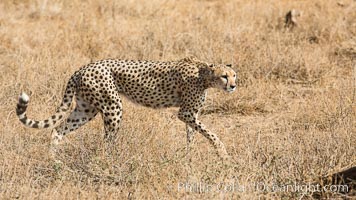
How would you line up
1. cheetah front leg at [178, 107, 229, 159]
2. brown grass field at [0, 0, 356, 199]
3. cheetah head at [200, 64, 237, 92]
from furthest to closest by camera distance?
cheetah head at [200, 64, 237, 92], cheetah front leg at [178, 107, 229, 159], brown grass field at [0, 0, 356, 199]

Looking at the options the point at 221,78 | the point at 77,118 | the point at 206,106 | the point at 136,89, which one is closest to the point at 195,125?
the point at 221,78

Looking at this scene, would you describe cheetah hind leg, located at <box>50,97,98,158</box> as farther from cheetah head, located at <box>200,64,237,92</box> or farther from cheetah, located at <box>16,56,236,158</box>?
cheetah head, located at <box>200,64,237,92</box>

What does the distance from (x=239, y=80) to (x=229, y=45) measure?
2.84 feet

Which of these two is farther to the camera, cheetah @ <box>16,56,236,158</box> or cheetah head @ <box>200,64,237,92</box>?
cheetah head @ <box>200,64,237,92</box>

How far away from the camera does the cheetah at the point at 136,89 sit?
5223mm

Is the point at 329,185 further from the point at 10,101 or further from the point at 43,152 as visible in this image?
the point at 10,101

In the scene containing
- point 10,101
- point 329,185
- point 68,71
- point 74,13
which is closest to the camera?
point 329,185

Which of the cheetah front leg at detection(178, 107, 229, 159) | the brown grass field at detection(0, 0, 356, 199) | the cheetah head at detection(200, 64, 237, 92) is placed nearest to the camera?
the brown grass field at detection(0, 0, 356, 199)

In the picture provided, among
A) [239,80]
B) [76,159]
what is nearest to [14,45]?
[239,80]

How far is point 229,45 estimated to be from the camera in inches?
317

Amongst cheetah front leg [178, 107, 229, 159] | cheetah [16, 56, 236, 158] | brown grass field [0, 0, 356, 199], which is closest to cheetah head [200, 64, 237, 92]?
cheetah [16, 56, 236, 158]

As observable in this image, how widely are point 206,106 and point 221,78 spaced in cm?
137

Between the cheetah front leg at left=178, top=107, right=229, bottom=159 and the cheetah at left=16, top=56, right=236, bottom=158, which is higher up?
the cheetah at left=16, top=56, right=236, bottom=158

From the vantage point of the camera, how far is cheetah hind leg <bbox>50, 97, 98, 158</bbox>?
540 centimetres
